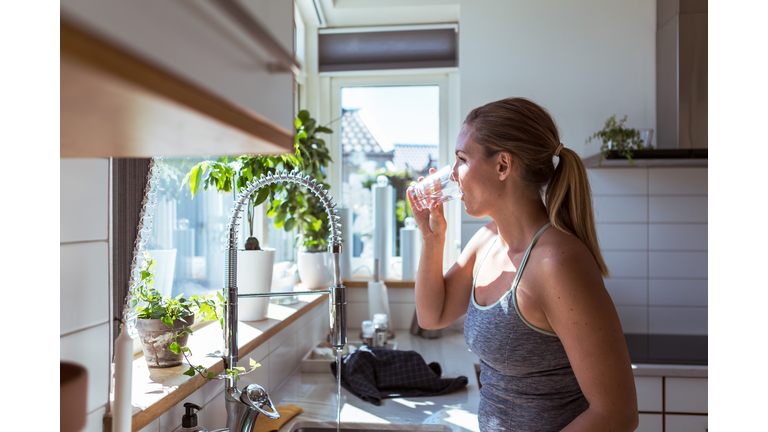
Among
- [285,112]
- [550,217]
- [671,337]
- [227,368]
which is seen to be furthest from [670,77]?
[285,112]

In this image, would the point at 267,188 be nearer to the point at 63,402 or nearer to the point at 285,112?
the point at 63,402

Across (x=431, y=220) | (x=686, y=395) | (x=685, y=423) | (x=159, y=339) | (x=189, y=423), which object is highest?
(x=431, y=220)

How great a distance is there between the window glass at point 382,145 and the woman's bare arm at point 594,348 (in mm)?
1869

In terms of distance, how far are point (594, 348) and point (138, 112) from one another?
2.60 feet

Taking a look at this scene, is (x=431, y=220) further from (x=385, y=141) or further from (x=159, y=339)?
(x=385, y=141)

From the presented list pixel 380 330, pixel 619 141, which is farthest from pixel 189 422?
pixel 619 141

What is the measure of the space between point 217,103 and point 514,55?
95.4 inches

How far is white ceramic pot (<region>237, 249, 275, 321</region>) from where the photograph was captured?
147 cm

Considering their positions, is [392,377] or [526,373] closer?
[526,373]

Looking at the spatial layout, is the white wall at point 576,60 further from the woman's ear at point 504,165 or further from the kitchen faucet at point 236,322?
the kitchen faucet at point 236,322

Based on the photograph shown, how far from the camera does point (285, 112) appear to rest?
0.93 feet

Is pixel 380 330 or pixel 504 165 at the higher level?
pixel 504 165

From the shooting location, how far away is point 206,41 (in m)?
0.20

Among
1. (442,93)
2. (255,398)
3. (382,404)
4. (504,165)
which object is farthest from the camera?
(442,93)
